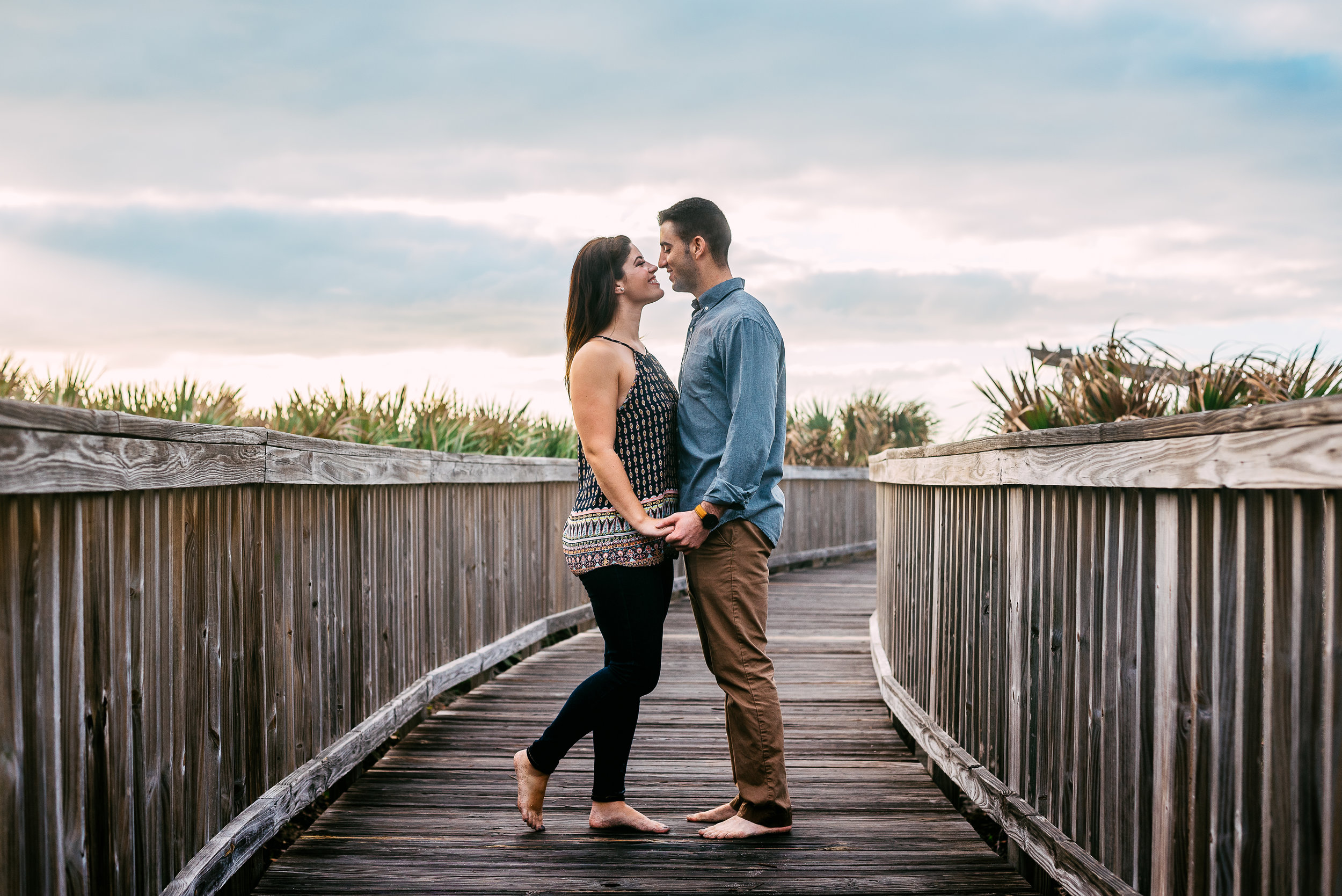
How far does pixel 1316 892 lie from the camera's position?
1.89 metres

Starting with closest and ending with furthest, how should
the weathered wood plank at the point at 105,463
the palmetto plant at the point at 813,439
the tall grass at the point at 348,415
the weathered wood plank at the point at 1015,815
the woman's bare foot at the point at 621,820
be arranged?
1. the weathered wood plank at the point at 105,463
2. the weathered wood plank at the point at 1015,815
3. the woman's bare foot at the point at 621,820
4. the tall grass at the point at 348,415
5. the palmetto plant at the point at 813,439

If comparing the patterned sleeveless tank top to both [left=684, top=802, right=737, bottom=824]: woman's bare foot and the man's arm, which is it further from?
[left=684, top=802, right=737, bottom=824]: woman's bare foot

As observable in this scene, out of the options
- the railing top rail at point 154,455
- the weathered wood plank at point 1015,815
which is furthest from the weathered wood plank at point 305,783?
the weathered wood plank at point 1015,815

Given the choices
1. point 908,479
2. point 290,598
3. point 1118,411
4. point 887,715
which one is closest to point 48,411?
point 290,598

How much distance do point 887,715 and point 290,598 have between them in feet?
10.9

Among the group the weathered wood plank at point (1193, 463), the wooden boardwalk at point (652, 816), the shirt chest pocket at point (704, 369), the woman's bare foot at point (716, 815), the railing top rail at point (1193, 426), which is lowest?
the wooden boardwalk at point (652, 816)

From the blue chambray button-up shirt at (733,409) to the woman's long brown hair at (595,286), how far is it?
0.30 meters

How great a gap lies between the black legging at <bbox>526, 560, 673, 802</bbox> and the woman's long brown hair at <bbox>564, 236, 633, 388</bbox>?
0.64 metres

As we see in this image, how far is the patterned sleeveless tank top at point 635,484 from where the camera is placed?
131 inches

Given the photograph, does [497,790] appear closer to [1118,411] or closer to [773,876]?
[773,876]

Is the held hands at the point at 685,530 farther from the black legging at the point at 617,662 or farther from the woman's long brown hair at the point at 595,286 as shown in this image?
the woman's long brown hair at the point at 595,286

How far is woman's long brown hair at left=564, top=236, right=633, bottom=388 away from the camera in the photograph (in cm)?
345

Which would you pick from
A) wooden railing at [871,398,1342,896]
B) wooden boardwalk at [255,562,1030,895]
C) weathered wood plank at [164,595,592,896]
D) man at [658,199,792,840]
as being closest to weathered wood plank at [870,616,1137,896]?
wooden railing at [871,398,1342,896]

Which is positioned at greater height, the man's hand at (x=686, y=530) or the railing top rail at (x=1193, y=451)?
the railing top rail at (x=1193, y=451)
